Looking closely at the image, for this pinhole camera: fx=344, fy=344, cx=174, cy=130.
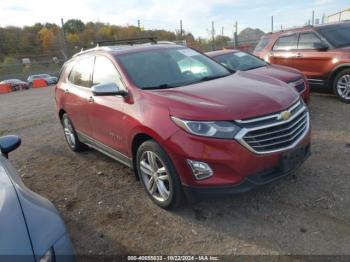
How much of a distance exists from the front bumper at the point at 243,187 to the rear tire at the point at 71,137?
317 centimetres

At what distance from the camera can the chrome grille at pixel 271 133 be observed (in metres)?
3.13

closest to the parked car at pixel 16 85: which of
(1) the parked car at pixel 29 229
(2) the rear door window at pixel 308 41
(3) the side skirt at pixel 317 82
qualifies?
(2) the rear door window at pixel 308 41

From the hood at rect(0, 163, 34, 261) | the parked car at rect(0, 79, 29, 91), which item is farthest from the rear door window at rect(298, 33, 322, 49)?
the parked car at rect(0, 79, 29, 91)

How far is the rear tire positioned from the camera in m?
5.91

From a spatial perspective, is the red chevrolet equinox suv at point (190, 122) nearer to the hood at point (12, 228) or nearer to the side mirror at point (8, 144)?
the side mirror at point (8, 144)

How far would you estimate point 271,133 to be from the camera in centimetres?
325

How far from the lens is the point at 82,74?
5.24 m

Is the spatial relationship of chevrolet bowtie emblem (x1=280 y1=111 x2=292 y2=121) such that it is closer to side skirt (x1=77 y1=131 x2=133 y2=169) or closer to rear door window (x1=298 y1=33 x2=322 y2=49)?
side skirt (x1=77 y1=131 x2=133 y2=169)

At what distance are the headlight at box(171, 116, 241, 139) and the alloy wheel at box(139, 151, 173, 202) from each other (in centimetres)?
54

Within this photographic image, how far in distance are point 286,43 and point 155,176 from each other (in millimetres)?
6696

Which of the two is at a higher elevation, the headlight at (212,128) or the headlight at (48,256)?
the headlight at (212,128)

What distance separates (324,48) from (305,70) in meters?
0.66

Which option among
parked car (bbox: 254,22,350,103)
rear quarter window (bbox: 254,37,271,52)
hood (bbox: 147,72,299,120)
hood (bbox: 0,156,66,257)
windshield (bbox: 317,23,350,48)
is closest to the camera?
hood (bbox: 0,156,66,257)

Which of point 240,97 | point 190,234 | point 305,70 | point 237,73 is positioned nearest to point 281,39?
point 305,70
